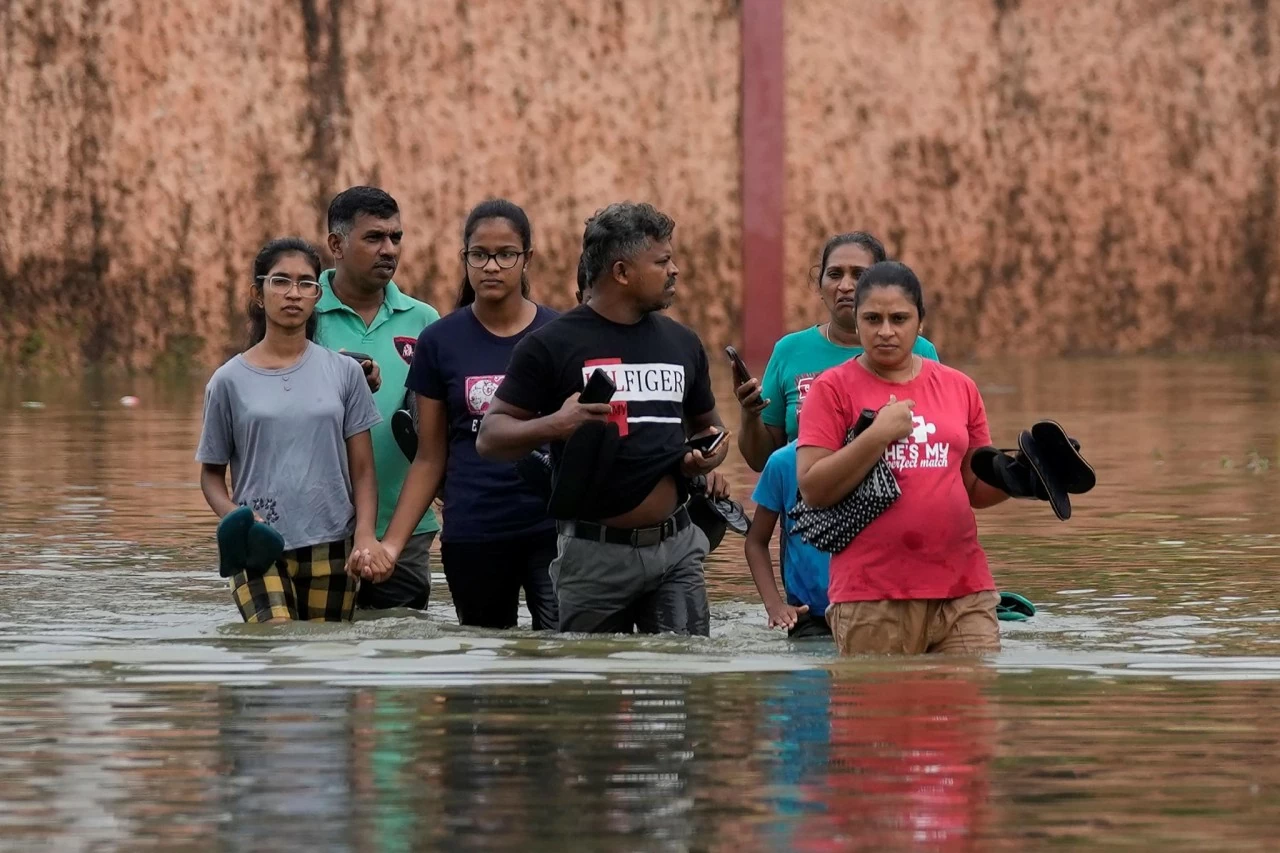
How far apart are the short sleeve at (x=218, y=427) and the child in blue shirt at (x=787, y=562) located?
160 cm

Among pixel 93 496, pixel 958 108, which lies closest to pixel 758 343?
pixel 958 108

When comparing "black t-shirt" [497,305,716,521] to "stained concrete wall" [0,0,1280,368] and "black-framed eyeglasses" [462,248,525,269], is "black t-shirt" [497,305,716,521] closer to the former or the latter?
"black-framed eyeglasses" [462,248,525,269]

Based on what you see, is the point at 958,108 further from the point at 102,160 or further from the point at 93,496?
the point at 93,496

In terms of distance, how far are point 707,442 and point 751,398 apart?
0.35 m

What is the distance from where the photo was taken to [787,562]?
26.0 feet

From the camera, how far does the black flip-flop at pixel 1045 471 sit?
6.75 metres

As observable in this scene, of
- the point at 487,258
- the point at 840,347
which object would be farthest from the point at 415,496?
the point at 840,347

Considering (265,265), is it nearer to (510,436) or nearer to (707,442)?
(510,436)

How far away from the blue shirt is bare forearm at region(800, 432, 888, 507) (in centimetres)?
73

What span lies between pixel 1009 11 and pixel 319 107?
682 cm

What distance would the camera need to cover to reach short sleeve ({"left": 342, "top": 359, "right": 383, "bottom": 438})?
7.88 meters

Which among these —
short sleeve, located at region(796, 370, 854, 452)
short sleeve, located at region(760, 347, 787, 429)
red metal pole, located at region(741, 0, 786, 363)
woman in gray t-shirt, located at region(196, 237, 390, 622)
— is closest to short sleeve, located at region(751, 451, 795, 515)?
short sleeve, located at region(760, 347, 787, 429)

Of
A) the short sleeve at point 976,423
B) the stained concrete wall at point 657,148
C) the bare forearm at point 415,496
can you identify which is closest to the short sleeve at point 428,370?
the bare forearm at point 415,496

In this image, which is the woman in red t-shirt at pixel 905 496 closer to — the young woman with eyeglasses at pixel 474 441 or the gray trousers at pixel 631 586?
the gray trousers at pixel 631 586
